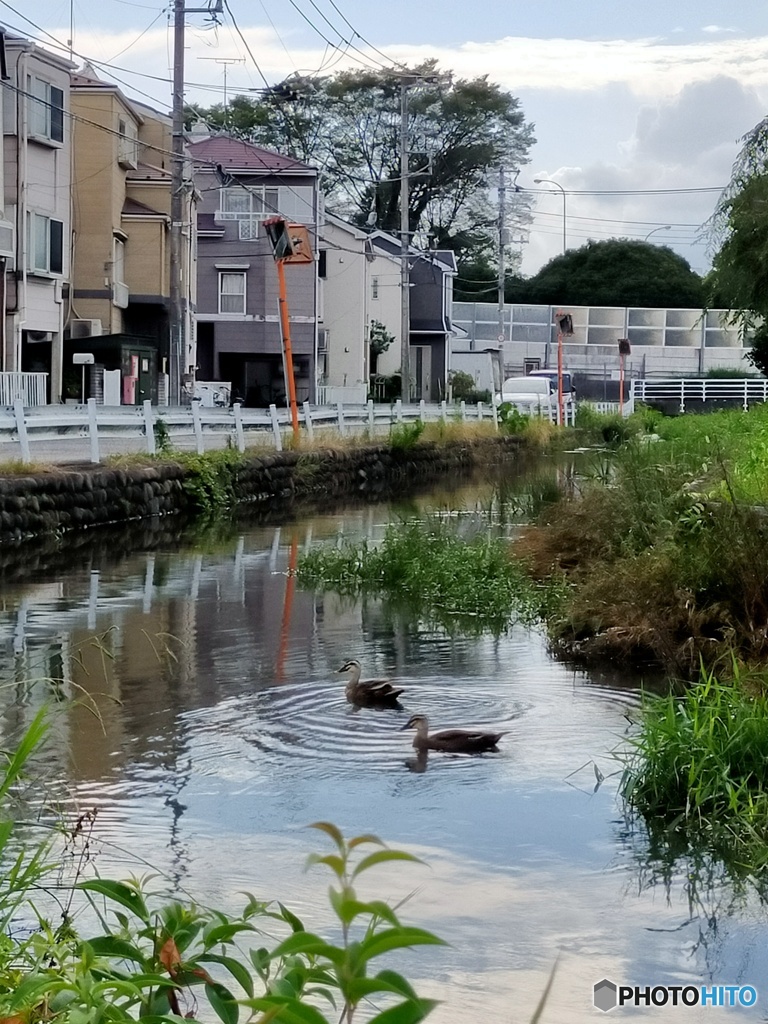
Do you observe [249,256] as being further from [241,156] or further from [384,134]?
[384,134]

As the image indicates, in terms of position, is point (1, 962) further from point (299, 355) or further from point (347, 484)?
point (299, 355)

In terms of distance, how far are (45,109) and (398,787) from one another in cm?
3178

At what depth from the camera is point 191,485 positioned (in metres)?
22.3

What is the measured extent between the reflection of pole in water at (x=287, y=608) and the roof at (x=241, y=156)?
35.4 m

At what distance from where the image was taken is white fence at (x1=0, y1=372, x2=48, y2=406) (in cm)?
3072

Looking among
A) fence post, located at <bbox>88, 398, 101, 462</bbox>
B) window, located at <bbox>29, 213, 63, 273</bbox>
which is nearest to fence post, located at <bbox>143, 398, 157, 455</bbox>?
fence post, located at <bbox>88, 398, 101, 462</bbox>

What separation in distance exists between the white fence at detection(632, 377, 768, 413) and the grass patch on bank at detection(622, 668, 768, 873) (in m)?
55.4

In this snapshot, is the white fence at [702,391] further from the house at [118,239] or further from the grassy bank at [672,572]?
the grassy bank at [672,572]

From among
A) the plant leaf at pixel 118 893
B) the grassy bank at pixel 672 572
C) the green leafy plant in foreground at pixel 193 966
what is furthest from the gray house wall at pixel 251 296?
the plant leaf at pixel 118 893

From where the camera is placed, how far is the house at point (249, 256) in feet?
171

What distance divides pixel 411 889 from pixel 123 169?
39.5 meters

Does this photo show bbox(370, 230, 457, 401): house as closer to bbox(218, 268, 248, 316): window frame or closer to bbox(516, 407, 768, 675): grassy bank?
bbox(218, 268, 248, 316): window frame

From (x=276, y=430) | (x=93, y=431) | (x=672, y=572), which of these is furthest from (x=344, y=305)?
(x=672, y=572)

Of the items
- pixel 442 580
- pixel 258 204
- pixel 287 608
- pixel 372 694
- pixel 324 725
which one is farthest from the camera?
pixel 258 204
